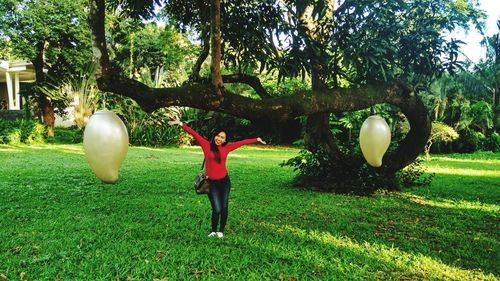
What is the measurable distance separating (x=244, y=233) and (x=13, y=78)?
2470 centimetres

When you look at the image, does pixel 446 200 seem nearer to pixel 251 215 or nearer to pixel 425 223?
pixel 425 223

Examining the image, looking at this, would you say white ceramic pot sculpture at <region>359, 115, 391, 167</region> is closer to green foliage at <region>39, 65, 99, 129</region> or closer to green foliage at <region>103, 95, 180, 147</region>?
green foliage at <region>103, 95, 180, 147</region>

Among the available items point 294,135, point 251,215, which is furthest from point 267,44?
point 294,135

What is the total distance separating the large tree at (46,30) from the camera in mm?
17125

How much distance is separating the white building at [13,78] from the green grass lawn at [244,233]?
52.5 ft

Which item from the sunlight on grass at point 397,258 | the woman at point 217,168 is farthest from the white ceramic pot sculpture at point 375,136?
the woman at point 217,168

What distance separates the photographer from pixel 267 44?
6.45 meters

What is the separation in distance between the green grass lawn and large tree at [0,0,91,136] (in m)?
10.0

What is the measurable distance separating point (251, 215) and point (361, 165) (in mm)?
3056

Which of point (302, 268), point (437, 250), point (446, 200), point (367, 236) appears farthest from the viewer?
point (446, 200)

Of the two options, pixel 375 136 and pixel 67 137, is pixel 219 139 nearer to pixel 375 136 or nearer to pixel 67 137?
pixel 375 136

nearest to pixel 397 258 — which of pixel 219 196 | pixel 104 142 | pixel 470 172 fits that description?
pixel 219 196

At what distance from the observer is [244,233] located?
5207 mm

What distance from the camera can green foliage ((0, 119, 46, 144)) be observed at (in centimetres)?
1692
